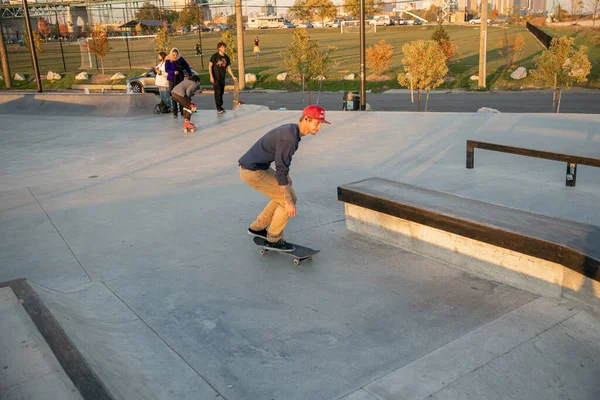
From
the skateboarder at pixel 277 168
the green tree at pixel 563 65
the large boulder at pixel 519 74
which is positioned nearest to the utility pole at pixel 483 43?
the large boulder at pixel 519 74

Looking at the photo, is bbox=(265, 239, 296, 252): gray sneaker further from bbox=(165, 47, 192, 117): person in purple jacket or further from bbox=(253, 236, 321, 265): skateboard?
bbox=(165, 47, 192, 117): person in purple jacket

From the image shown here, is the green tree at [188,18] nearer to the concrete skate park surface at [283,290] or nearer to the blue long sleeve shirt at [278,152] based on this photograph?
the concrete skate park surface at [283,290]

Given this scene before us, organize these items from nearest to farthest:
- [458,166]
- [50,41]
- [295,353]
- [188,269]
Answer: [295,353], [188,269], [458,166], [50,41]

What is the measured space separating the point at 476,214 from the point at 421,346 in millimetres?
1712

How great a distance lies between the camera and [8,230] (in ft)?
22.3

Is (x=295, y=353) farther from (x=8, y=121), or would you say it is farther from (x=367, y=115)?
(x=8, y=121)

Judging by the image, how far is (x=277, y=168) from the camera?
5.34 meters

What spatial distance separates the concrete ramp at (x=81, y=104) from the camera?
1778cm

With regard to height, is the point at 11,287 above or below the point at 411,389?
above

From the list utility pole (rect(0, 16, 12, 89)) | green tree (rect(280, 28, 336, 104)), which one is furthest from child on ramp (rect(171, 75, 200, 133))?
utility pole (rect(0, 16, 12, 89))

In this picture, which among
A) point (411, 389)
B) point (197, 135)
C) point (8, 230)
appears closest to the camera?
point (411, 389)

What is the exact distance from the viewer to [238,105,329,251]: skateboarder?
5219mm

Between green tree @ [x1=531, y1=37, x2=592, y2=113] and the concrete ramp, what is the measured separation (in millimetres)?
15162

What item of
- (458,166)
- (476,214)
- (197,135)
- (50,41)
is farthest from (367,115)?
(50,41)
